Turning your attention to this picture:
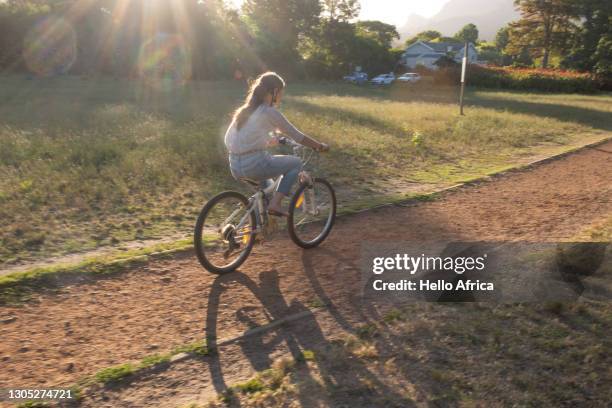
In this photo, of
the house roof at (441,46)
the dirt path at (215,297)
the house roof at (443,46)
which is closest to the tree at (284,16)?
the house roof at (441,46)

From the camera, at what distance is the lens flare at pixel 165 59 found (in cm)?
3731

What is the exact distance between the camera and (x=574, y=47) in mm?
55094

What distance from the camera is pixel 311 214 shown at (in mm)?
5613

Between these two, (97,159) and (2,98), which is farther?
(2,98)

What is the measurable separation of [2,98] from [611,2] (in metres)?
58.0

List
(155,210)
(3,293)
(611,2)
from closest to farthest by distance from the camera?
(3,293)
(155,210)
(611,2)

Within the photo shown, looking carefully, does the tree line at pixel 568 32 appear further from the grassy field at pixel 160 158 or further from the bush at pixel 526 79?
the grassy field at pixel 160 158

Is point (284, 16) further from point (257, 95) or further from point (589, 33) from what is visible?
point (257, 95)

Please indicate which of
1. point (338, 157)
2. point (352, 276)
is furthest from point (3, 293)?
point (338, 157)

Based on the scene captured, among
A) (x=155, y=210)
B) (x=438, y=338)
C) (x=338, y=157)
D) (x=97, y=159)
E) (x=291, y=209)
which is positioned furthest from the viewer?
(x=338, y=157)

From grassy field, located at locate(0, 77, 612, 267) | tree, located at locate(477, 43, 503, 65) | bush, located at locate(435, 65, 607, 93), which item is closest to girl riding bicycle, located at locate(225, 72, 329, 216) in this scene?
grassy field, located at locate(0, 77, 612, 267)

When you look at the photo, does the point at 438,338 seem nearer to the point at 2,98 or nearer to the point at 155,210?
the point at 155,210

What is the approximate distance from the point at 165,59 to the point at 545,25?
46.6m

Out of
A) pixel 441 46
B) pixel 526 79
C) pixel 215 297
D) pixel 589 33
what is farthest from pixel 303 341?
pixel 441 46
